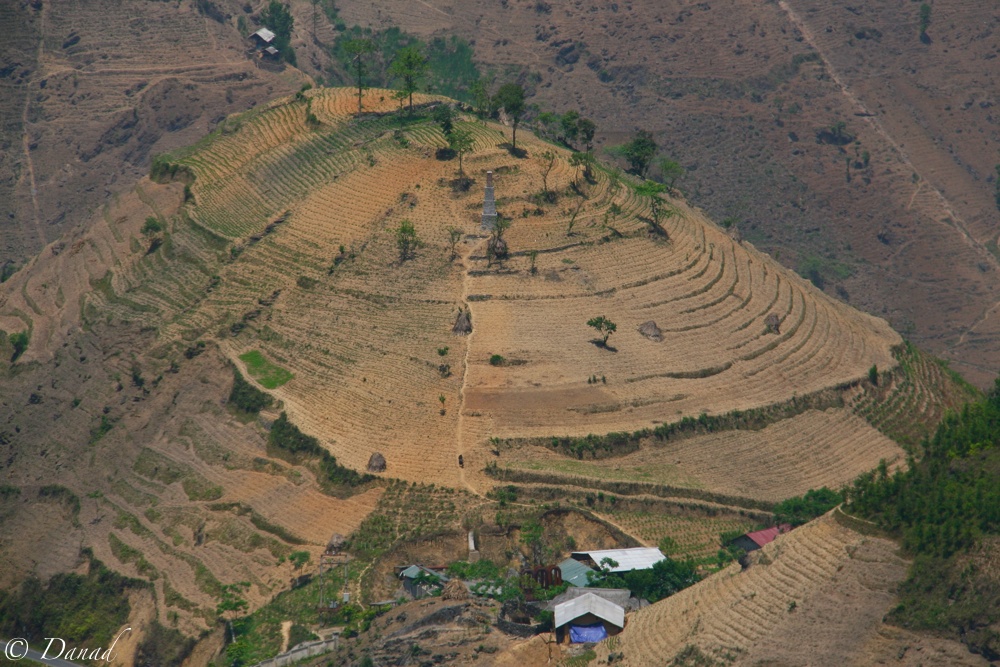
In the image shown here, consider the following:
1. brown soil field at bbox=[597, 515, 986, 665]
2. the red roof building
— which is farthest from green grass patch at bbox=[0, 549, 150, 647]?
the red roof building

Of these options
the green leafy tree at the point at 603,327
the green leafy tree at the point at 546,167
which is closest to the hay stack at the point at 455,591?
the green leafy tree at the point at 603,327

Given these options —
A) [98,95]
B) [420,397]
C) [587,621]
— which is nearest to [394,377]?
[420,397]

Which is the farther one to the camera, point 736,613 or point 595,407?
point 595,407

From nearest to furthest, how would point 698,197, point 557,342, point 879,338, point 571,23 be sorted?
1. point 557,342
2. point 879,338
3. point 698,197
4. point 571,23

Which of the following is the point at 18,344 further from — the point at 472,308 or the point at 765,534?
the point at 765,534

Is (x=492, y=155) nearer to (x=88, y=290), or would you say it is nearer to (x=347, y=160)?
(x=347, y=160)

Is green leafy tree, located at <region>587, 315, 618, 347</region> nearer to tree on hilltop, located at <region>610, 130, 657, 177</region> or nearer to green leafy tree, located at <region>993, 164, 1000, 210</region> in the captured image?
tree on hilltop, located at <region>610, 130, 657, 177</region>

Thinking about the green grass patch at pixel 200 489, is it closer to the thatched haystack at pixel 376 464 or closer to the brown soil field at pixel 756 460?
→ the thatched haystack at pixel 376 464

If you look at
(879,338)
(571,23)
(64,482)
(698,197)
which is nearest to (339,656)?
(64,482)
